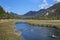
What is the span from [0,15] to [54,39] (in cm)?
9470

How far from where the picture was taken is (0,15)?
126062mm

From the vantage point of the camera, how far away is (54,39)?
36812mm

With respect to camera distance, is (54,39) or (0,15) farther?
(0,15)
